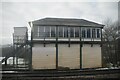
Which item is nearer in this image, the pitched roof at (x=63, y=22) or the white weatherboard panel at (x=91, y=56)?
the pitched roof at (x=63, y=22)

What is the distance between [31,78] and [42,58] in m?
2.50

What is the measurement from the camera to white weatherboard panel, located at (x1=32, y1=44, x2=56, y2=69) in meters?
5.36

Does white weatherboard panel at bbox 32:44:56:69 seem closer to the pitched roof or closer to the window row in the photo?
the window row

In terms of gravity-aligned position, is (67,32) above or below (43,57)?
above

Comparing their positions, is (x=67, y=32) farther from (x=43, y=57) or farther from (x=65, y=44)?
(x=43, y=57)

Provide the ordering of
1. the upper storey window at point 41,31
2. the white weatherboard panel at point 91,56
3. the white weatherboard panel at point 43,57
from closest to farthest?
1. the white weatherboard panel at point 43,57
2. the upper storey window at point 41,31
3. the white weatherboard panel at point 91,56

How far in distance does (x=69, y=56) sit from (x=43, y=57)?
Answer: 0.95 m

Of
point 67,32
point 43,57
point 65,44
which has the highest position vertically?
point 67,32

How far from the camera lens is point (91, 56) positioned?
581cm

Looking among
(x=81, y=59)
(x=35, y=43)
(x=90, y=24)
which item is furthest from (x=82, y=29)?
(x=35, y=43)

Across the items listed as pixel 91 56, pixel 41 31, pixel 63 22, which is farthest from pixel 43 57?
pixel 91 56

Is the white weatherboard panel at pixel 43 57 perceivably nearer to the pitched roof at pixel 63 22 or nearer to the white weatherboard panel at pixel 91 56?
the pitched roof at pixel 63 22

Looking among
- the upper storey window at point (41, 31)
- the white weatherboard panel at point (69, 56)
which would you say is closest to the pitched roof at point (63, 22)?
the upper storey window at point (41, 31)

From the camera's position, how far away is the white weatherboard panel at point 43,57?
536 cm
